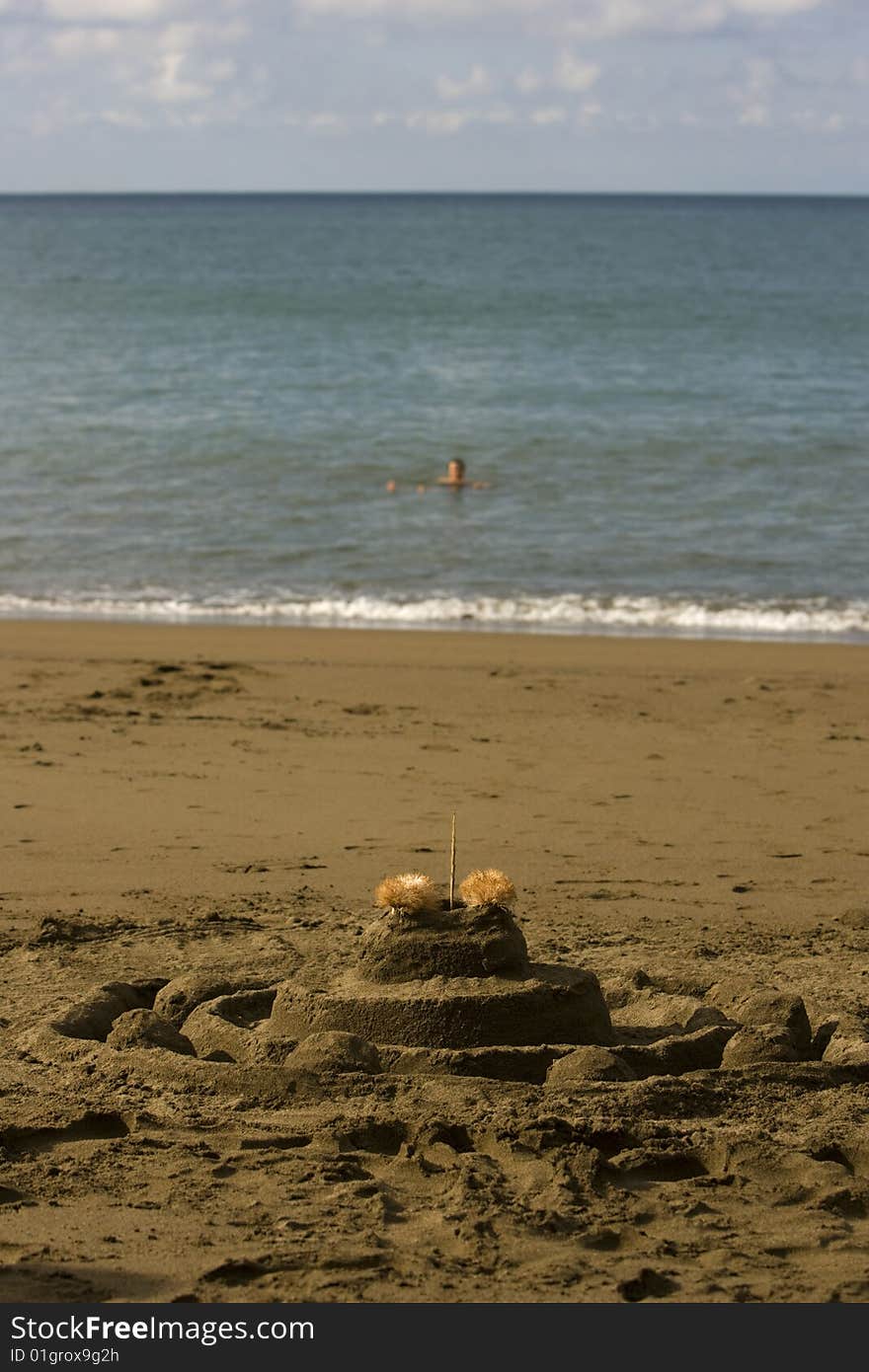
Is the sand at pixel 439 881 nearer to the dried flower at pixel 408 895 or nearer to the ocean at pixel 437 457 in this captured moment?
the dried flower at pixel 408 895

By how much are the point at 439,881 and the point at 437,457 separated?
56.2 feet

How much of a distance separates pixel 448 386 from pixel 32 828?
24207 mm

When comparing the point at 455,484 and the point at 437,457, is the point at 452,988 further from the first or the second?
the point at 437,457

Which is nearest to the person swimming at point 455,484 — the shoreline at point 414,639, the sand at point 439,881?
the shoreline at point 414,639

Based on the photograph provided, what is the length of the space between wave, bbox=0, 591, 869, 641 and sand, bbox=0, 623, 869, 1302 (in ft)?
4.28

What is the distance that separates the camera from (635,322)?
144ft

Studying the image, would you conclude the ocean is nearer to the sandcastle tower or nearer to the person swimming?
the person swimming

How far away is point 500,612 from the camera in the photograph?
14.8 m

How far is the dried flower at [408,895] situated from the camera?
522 centimetres

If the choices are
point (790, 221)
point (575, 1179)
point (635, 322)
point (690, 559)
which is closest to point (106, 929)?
point (575, 1179)

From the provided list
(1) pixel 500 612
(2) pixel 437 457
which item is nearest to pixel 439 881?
(1) pixel 500 612

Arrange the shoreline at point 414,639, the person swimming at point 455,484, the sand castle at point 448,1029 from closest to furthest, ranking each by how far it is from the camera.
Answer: the sand castle at point 448,1029 < the shoreline at point 414,639 < the person swimming at point 455,484

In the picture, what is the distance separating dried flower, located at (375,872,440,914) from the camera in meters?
5.22

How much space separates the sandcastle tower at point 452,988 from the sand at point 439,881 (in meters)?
0.25
